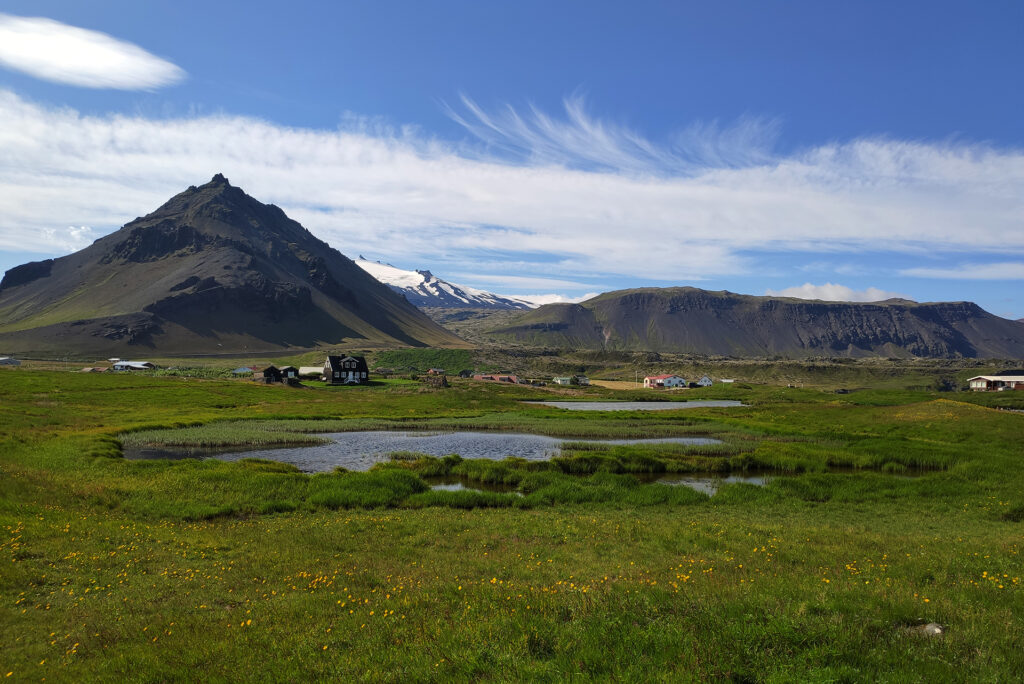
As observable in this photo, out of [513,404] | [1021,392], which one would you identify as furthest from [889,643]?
[1021,392]

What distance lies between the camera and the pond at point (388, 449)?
47.2 m

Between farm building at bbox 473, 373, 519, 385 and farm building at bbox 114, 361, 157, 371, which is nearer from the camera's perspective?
farm building at bbox 114, 361, 157, 371

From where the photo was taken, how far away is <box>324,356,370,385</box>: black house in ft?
496

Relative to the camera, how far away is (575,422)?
8012cm

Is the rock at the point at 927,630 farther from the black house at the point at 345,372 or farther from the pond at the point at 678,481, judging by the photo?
the black house at the point at 345,372

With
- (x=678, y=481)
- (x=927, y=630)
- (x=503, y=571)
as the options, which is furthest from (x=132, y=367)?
(x=927, y=630)

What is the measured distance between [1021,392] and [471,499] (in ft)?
602

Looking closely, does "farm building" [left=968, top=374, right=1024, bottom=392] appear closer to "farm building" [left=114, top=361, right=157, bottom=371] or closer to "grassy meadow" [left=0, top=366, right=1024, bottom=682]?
"grassy meadow" [left=0, top=366, right=1024, bottom=682]

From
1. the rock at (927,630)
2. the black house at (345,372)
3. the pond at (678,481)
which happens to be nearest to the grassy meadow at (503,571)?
the rock at (927,630)

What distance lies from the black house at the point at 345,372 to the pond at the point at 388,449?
8766cm

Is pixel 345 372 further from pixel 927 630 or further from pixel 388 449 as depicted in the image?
pixel 927 630

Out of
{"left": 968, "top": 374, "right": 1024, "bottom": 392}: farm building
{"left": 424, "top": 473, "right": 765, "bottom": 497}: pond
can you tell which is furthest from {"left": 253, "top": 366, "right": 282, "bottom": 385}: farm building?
{"left": 968, "top": 374, "right": 1024, "bottom": 392}: farm building

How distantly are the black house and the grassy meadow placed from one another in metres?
105

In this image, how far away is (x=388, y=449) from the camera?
54000 mm
